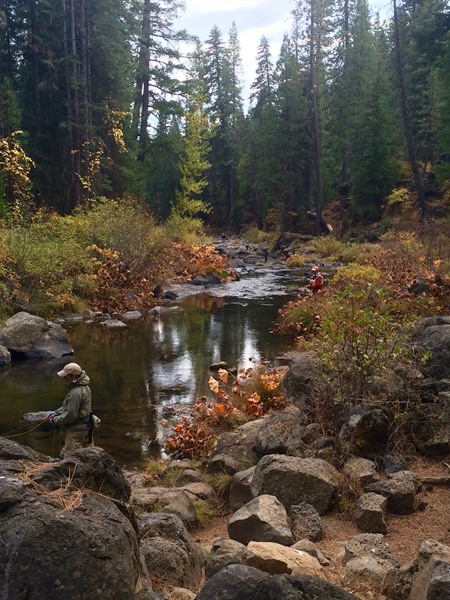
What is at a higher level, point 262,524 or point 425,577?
point 425,577

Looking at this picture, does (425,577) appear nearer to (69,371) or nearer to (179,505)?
(179,505)

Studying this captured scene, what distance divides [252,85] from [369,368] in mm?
52954

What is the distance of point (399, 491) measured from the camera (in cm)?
511

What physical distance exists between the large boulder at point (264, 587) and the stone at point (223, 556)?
3.94 ft

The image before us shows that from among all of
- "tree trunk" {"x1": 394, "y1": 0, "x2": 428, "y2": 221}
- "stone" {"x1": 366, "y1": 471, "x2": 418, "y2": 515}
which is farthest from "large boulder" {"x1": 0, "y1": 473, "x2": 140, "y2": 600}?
"tree trunk" {"x1": 394, "y1": 0, "x2": 428, "y2": 221}

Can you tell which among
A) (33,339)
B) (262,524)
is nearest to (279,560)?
(262,524)

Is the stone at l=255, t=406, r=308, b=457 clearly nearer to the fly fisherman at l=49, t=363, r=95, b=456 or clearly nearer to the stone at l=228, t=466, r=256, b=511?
the stone at l=228, t=466, r=256, b=511

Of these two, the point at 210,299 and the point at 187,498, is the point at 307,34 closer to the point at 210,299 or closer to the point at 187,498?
the point at 210,299

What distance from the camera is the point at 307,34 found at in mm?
35000

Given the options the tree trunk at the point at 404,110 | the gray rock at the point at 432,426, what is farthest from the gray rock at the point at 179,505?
the tree trunk at the point at 404,110

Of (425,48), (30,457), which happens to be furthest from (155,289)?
(425,48)

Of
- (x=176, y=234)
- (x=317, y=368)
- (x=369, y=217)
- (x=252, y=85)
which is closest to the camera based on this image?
(x=317, y=368)

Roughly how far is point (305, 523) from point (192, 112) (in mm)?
33519

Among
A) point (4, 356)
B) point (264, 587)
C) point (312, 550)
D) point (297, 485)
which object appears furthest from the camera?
point (4, 356)
